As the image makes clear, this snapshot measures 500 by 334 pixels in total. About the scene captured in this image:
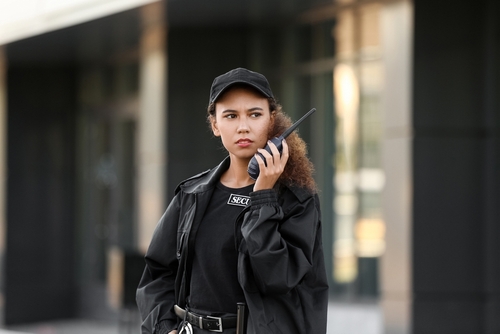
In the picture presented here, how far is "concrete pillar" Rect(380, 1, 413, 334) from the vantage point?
836 cm

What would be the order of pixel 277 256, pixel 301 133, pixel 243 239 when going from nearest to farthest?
pixel 277 256 < pixel 243 239 < pixel 301 133

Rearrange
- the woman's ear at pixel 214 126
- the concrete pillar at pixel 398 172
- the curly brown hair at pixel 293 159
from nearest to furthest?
the curly brown hair at pixel 293 159
the woman's ear at pixel 214 126
the concrete pillar at pixel 398 172

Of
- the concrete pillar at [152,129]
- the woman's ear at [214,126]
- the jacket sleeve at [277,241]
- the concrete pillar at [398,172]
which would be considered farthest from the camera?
the concrete pillar at [152,129]

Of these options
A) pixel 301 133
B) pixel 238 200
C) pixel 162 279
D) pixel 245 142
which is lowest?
pixel 162 279

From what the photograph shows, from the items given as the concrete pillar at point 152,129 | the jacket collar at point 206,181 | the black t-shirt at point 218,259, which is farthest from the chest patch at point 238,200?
the concrete pillar at point 152,129

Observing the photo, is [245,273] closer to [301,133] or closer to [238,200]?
[238,200]

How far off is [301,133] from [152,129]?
6.77ft

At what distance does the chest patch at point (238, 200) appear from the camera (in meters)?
3.21

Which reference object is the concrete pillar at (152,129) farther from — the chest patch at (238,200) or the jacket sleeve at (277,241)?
the jacket sleeve at (277,241)

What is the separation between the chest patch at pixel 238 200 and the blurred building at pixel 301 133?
17.6 feet

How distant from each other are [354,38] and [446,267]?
346cm

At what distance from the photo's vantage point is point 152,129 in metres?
11.5

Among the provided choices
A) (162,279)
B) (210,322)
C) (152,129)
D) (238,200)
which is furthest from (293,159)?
(152,129)

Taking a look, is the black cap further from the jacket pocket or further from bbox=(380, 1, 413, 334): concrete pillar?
bbox=(380, 1, 413, 334): concrete pillar
